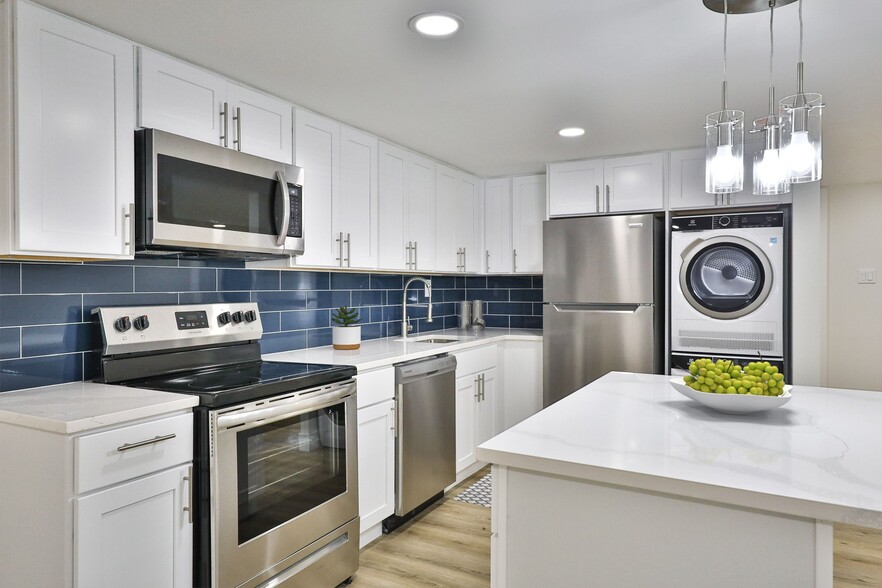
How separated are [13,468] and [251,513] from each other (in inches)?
29.5

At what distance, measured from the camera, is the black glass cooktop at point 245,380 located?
201 centimetres

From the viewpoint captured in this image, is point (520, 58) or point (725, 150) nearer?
point (725, 150)

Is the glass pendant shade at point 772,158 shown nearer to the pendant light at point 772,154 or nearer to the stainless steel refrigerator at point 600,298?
the pendant light at point 772,154

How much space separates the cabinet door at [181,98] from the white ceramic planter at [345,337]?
3.94 feet

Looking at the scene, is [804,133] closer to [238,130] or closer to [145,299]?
[238,130]

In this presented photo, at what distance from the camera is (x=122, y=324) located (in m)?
2.22

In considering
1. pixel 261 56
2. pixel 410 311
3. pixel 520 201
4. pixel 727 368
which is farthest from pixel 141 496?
pixel 520 201

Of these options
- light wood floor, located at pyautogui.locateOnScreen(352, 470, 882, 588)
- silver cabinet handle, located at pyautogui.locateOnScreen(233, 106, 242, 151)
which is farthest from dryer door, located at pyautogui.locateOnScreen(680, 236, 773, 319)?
silver cabinet handle, located at pyautogui.locateOnScreen(233, 106, 242, 151)

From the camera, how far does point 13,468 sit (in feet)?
5.86

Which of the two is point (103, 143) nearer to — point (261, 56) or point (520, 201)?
point (261, 56)

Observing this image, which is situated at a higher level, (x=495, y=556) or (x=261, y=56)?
(x=261, y=56)

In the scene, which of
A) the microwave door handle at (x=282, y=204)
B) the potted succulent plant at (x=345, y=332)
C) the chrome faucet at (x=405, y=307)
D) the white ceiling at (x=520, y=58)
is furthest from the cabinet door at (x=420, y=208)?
the microwave door handle at (x=282, y=204)

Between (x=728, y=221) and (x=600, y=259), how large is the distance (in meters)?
0.79

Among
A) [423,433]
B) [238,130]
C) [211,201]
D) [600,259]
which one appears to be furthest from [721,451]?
[600,259]
